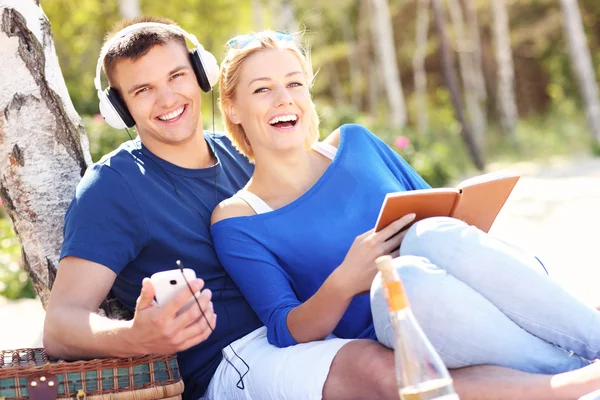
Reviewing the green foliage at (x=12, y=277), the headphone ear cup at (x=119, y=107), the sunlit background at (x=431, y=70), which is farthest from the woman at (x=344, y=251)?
the green foliage at (x=12, y=277)

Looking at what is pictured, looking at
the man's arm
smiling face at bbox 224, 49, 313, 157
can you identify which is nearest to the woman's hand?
the man's arm

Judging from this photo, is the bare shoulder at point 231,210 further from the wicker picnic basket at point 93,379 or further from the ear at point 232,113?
the wicker picnic basket at point 93,379

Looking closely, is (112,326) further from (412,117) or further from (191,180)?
(412,117)

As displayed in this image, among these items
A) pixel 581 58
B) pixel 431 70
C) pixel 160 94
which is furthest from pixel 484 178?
pixel 431 70

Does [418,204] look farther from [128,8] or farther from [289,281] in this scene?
[128,8]

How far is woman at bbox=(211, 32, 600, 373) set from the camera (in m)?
2.73

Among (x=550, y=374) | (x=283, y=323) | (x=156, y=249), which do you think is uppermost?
(x=156, y=249)

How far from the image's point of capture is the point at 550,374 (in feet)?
9.08

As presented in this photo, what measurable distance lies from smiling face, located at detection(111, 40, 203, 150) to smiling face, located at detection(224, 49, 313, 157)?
0.22m

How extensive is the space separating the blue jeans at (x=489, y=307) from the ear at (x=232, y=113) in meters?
1.17

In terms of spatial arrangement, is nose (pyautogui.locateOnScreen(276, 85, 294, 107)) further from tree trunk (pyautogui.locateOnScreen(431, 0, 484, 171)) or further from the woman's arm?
tree trunk (pyautogui.locateOnScreen(431, 0, 484, 171))

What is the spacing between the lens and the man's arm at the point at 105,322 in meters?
Result: 2.50

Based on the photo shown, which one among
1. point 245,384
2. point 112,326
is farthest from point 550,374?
point 112,326

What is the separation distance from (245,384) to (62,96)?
157 cm
